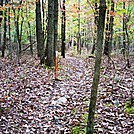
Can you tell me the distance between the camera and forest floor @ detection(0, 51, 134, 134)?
21.9 feet

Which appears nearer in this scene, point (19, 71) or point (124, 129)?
point (124, 129)

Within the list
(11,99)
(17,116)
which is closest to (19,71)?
(11,99)

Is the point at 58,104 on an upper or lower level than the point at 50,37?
lower

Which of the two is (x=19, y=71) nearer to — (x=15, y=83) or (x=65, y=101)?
(x=15, y=83)

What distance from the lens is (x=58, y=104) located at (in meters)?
8.37

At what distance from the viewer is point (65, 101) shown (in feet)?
28.5

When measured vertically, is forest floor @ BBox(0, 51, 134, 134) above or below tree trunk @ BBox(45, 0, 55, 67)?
below

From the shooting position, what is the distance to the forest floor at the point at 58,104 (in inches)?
263

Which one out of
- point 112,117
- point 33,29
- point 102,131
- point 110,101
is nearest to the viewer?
point 102,131

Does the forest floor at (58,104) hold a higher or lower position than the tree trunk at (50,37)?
lower

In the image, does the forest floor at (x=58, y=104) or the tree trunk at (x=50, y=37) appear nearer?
the forest floor at (x=58, y=104)

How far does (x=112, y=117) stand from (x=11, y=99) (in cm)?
367

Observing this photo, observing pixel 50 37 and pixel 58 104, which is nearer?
pixel 58 104

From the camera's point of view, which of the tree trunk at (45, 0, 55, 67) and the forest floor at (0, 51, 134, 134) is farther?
the tree trunk at (45, 0, 55, 67)
